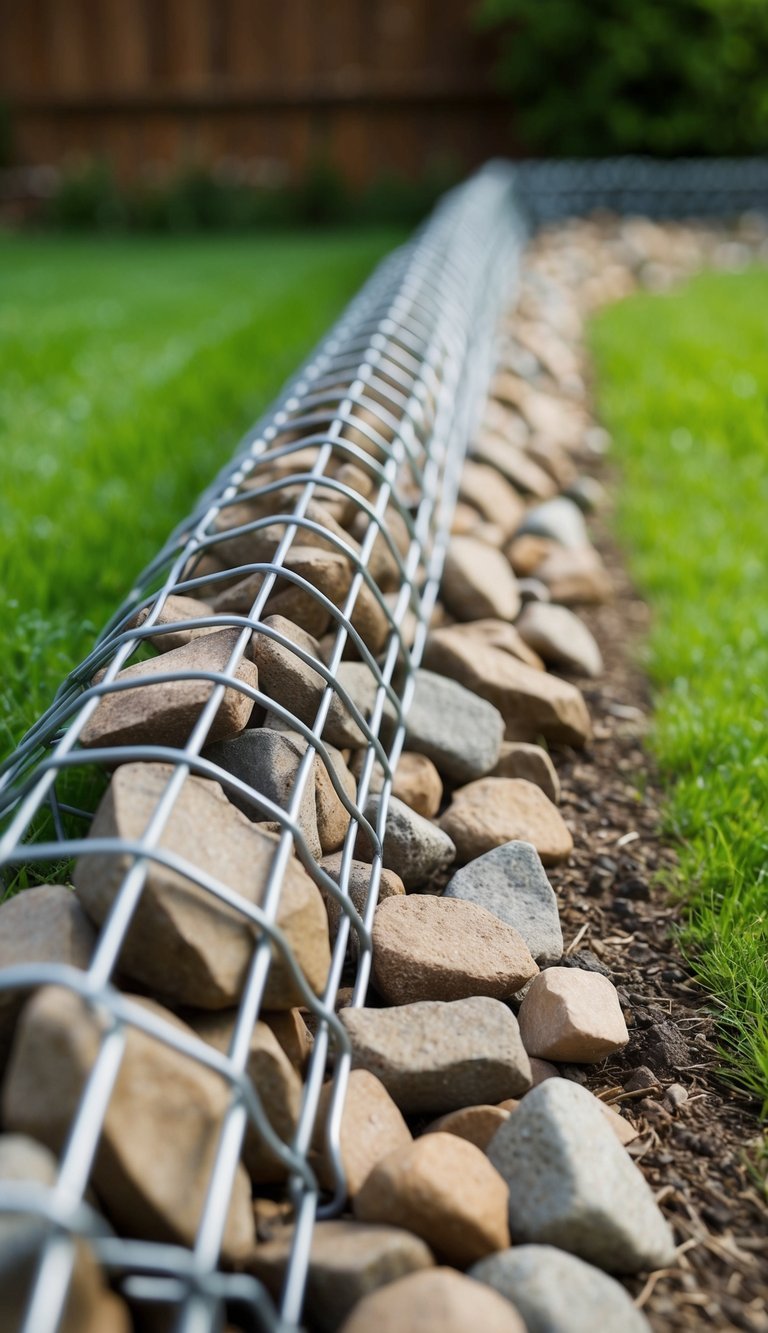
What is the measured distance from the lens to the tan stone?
4.26ft

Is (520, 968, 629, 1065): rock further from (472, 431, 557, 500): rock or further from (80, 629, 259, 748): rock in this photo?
(472, 431, 557, 500): rock

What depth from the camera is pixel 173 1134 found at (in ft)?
2.29

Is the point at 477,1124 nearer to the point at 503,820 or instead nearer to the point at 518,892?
the point at 518,892

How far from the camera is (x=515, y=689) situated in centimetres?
151

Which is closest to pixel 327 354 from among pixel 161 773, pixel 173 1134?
pixel 161 773

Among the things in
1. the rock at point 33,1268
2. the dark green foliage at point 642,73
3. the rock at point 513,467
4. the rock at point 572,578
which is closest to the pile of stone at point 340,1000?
the rock at point 33,1268

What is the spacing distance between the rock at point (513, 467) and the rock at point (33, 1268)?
6.18 ft

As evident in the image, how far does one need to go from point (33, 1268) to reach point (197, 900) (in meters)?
0.26

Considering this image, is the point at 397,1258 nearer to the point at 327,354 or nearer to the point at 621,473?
the point at 327,354

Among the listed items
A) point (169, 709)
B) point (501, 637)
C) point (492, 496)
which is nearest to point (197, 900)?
point (169, 709)

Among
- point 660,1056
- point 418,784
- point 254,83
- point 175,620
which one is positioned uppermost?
point 254,83

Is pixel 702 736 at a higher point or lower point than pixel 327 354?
lower

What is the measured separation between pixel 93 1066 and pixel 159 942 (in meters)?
0.13

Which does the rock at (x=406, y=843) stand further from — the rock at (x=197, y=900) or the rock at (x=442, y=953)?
the rock at (x=197, y=900)
